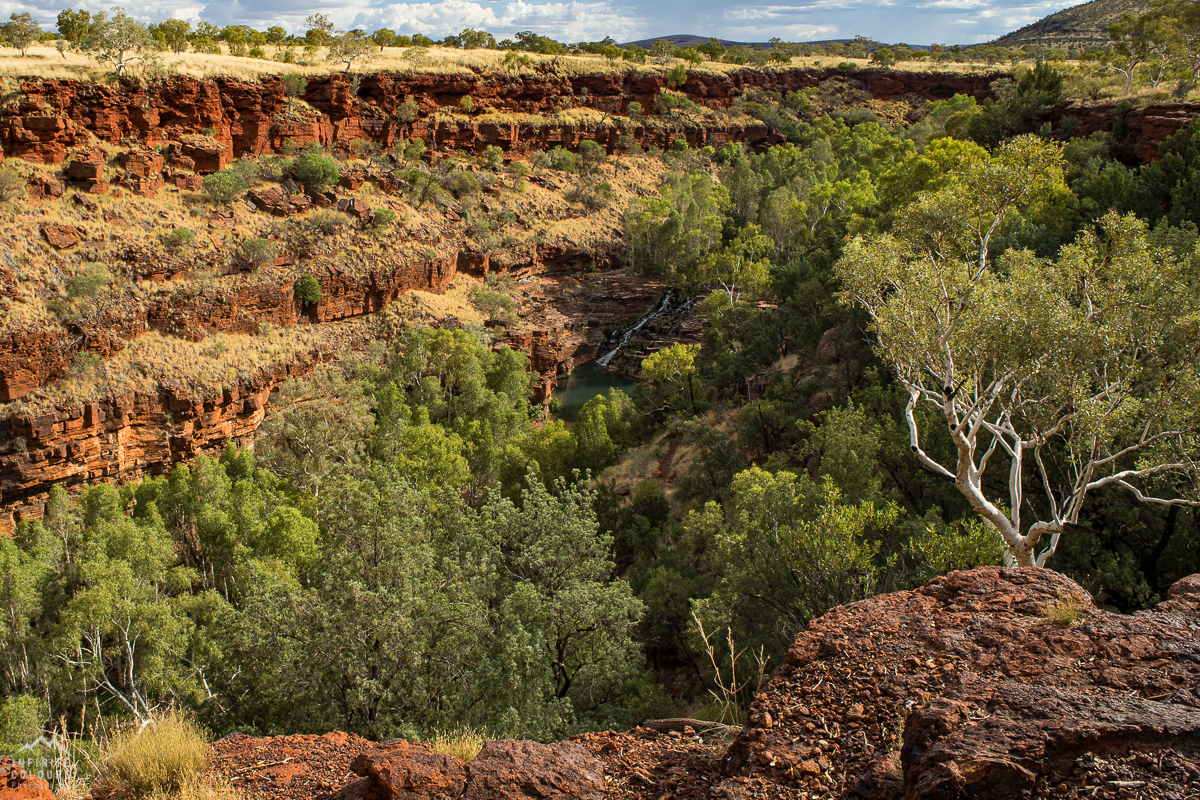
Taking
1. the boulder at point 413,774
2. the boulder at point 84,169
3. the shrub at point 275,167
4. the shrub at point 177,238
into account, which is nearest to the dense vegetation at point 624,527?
the boulder at point 413,774

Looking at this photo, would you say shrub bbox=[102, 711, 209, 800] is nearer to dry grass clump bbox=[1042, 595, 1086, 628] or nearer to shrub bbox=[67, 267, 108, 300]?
dry grass clump bbox=[1042, 595, 1086, 628]

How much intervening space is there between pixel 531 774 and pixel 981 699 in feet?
12.7

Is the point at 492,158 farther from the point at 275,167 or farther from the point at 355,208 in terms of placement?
the point at 275,167

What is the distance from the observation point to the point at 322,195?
50.3 m

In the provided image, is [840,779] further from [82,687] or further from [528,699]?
[82,687]

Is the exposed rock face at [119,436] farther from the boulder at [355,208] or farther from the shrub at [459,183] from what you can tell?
the shrub at [459,183]

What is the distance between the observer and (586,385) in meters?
56.2

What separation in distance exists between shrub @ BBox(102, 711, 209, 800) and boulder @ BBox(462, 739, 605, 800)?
3.02 meters

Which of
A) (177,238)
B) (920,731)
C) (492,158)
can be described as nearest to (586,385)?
(492,158)

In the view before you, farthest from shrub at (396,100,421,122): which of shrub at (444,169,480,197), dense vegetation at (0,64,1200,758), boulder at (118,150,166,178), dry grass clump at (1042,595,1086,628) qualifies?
A: dry grass clump at (1042,595,1086,628)

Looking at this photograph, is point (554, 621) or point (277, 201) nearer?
point (554, 621)

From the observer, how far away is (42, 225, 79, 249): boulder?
119 feet

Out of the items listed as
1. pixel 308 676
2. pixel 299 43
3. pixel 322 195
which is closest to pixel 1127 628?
pixel 308 676

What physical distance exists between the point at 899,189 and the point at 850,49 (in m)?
113
